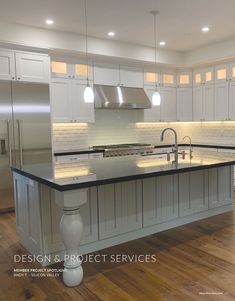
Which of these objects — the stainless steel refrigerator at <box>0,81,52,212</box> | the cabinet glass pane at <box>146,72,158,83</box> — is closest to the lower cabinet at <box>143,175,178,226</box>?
the stainless steel refrigerator at <box>0,81,52,212</box>

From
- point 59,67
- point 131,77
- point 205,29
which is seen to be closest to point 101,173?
point 59,67

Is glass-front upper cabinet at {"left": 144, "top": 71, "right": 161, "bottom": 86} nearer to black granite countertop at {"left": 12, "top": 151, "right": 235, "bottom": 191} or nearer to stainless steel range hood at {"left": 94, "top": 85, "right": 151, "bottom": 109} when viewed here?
stainless steel range hood at {"left": 94, "top": 85, "right": 151, "bottom": 109}

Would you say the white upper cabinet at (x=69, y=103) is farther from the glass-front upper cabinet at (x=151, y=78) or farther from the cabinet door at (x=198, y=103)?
the cabinet door at (x=198, y=103)

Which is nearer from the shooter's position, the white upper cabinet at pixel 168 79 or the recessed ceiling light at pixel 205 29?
the recessed ceiling light at pixel 205 29

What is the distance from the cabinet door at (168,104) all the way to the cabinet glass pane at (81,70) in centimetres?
192

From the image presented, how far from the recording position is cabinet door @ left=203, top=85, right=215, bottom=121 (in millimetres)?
6383

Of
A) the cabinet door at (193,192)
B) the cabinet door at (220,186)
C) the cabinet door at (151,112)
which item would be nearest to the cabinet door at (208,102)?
the cabinet door at (151,112)

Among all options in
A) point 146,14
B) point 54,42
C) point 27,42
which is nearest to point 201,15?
point 146,14

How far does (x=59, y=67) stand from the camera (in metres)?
5.32

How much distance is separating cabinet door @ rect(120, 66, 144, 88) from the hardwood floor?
3582mm

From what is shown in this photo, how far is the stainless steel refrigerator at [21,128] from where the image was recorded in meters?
4.37

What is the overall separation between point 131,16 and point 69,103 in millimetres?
1887

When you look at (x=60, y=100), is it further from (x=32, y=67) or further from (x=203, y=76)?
(x=203, y=76)

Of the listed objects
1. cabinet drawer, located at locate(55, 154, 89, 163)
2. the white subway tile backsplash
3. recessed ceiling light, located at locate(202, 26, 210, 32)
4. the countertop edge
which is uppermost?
recessed ceiling light, located at locate(202, 26, 210, 32)
